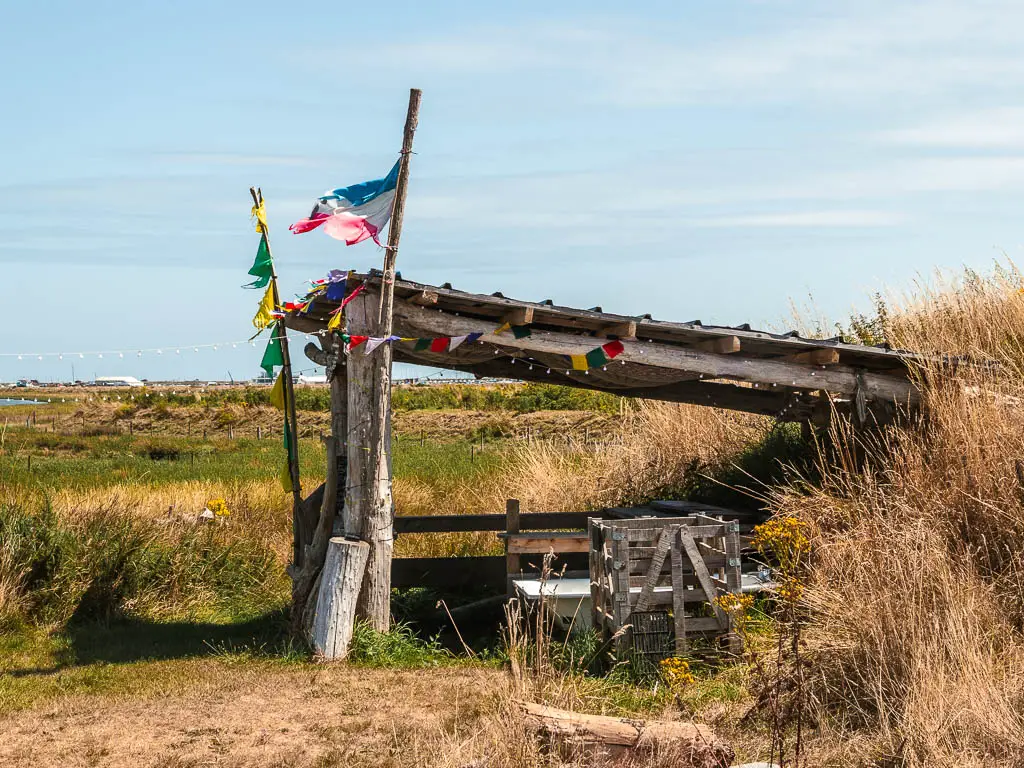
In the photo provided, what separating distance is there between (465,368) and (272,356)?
1692 millimetres

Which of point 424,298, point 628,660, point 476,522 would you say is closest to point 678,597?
point 628,660

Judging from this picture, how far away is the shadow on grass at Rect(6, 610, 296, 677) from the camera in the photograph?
8500 millimetres

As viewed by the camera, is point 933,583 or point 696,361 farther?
point 696,361

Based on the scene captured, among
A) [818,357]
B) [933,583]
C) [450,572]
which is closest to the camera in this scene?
[933,583]

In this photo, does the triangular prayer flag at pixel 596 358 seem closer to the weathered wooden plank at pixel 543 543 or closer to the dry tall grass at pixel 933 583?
the weathered wooden plank at pixel 543 543

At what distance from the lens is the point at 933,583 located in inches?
253

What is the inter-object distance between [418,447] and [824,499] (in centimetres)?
2357

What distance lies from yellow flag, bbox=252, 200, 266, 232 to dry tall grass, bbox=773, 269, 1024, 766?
16.4ft

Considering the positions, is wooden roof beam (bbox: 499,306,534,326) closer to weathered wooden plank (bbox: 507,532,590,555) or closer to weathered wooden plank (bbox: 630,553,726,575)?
weathered wooden plank (bbox: 507,532,590,555)

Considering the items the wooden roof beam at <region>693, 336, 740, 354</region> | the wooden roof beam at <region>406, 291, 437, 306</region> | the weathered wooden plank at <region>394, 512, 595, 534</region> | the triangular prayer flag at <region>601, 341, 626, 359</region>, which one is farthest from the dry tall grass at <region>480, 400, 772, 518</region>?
the wooden roof beam at <region>406, 291, 437, 306</region>

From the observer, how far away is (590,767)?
4.89 metres

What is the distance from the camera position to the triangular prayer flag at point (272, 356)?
9.05 m

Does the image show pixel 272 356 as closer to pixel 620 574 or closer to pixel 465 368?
pixel 465 368

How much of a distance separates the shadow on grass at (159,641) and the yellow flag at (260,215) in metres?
3.37
